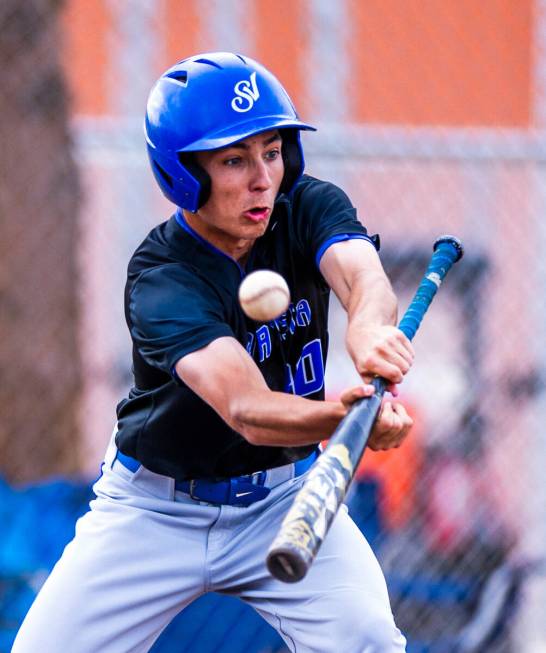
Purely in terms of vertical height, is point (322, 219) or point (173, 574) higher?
point (322, 219)

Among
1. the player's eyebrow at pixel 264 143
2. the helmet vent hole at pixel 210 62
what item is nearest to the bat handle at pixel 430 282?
the player's eyebrow at pixel 264 143

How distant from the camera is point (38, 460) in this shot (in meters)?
6.32

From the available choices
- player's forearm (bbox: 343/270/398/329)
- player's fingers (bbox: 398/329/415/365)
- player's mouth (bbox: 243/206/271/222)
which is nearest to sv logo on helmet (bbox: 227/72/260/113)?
player's mouth (bbox: 243/206/271/222)

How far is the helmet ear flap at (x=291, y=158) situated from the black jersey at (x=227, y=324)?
0.42 ft

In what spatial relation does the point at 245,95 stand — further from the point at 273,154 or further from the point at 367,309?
the point at 367,309

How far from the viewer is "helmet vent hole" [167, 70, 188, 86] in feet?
11.3

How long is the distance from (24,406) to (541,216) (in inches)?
104

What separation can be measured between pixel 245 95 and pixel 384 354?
818 millimetres

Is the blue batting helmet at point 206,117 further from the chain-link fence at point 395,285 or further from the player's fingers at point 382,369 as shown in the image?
the chain-link fence at point 395,285

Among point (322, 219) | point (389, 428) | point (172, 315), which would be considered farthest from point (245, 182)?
point (389, 428)

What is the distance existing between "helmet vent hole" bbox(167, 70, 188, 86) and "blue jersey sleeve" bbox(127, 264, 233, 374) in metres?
0.51

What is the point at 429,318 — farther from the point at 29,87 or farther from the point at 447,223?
→ the point at 29,87

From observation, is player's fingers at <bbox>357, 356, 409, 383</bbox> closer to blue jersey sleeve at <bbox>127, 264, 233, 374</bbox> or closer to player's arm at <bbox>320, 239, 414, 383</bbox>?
player's arm at <bbox>320, 239, 414, 383</bbox>

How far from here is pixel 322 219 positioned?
3535 mm
